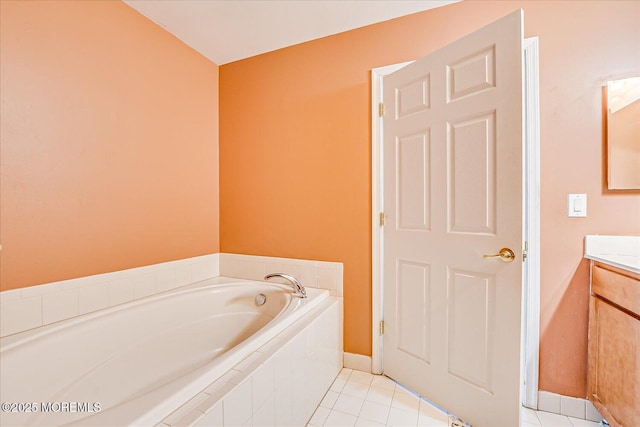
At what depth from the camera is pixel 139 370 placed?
4.44 feet

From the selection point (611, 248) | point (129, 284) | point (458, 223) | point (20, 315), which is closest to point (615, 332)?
point (611, 248)

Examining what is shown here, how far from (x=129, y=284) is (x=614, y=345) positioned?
2.45 m

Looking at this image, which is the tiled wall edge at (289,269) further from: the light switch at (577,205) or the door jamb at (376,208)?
the light switch at (577,205)

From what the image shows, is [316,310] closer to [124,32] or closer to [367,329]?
[367,329]

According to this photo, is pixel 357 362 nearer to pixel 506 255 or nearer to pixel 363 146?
pixel 506 255

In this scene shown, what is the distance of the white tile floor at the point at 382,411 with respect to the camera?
1326mm

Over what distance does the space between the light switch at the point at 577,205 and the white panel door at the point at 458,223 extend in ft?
1.46

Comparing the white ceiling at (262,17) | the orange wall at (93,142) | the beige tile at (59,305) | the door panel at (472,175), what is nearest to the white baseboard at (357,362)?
the door panel at (472,175)

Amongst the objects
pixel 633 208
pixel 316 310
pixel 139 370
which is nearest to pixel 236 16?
pixel 316 310

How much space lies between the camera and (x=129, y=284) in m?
1.60

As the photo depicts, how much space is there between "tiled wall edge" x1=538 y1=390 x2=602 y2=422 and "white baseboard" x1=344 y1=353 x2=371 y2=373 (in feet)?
2.99

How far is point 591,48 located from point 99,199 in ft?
8.74

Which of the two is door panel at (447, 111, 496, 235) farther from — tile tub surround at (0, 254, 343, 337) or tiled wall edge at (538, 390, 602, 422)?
tiled wall edge at (538, 390, 602, 422)

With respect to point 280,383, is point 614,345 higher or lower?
higher
